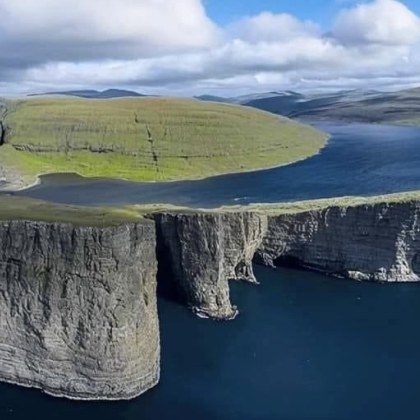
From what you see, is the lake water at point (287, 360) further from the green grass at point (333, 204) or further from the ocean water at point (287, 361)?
the green grass at point (333, 204)

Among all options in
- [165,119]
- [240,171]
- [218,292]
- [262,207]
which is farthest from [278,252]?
[165,119]

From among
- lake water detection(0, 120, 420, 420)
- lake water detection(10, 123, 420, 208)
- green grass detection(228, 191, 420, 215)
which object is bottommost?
lake water detection(0, 120, 420, 420)

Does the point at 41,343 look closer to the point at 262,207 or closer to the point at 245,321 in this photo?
the point at 245,321

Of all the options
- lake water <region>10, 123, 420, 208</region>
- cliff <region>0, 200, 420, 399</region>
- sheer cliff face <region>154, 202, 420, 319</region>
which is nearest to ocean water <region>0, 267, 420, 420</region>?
cliff <region>0, 200, 420, 399</region>

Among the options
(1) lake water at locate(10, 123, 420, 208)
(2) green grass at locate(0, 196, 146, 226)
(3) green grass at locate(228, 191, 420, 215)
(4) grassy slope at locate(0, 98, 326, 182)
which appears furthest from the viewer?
(4) grassy slope at locate(0, 98, 326, 182)

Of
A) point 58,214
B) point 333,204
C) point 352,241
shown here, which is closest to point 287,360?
point 58,214

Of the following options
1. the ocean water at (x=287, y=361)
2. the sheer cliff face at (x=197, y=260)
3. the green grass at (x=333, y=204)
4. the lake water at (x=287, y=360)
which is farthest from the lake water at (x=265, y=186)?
the ocean water at (x=287, y=361)

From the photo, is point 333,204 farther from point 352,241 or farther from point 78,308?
point 78,308

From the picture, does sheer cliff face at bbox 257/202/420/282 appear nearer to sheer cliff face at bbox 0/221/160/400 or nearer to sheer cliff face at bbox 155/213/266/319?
sheer cliff face at bbox 155/213/266/319
